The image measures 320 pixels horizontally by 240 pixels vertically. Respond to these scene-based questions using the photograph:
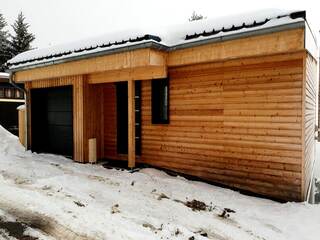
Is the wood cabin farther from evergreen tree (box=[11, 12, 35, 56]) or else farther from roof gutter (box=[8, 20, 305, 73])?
evergreen tree (box=[11, 12, 35, 56])

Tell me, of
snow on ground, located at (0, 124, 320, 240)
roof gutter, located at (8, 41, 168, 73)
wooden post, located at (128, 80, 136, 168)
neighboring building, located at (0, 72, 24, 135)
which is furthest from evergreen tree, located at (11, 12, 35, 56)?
wooden post, located at (128, 80, 136, 168)

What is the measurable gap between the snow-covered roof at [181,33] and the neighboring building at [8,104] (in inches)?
302

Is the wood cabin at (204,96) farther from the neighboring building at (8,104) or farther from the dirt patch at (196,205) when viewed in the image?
the neighboring building at (8,104)

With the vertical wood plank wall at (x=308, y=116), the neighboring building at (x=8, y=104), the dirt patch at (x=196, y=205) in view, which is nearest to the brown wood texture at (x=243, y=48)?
the vertical wood plank wall at (x=308, y=116)

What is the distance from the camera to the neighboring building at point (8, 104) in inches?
631

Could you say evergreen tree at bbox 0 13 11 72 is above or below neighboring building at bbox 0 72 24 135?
above

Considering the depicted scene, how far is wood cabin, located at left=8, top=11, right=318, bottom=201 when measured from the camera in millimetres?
6000

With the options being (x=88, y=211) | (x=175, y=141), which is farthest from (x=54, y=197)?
(x=175, y=141)

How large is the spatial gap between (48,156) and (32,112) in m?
1.87

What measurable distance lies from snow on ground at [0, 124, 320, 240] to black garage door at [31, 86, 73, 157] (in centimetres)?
247

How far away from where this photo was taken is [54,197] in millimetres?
5695

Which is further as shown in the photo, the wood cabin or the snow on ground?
the wood cabin

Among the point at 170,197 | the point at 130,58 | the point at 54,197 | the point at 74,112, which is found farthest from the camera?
the point at 74,112

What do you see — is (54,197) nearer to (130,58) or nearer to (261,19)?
(130,58)
